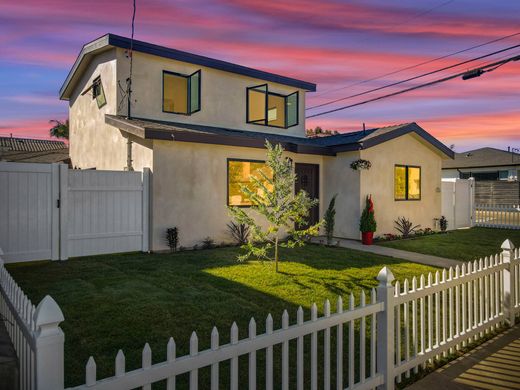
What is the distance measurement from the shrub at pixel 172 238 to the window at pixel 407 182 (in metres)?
8.97

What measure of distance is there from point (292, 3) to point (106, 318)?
944 cm

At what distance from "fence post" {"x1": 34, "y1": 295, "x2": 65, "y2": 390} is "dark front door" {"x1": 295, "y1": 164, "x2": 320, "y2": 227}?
12.6 meters

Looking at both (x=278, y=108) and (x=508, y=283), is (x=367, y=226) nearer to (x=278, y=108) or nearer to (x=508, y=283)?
(x=508, y=283)

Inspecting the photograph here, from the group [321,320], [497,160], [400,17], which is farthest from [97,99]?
[497,160]

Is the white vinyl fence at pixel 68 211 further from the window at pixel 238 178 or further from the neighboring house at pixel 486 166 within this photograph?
the neighboring house at pixel 486 166

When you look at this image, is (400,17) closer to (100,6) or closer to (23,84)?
(100,6)

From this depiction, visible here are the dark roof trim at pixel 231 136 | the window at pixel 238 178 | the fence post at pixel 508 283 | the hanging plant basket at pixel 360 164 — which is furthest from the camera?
the hanging plant basket at pixel 360 164

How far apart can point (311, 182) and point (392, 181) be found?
3.24 metres

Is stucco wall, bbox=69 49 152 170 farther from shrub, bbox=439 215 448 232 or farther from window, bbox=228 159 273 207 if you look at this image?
shrub, bbox=439 215 448 232

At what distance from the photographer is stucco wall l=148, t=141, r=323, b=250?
11047 mm

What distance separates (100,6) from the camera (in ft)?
30.5

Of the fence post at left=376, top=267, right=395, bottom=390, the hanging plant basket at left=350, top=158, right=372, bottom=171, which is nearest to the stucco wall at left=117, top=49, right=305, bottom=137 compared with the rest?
the hanging plant basket at left=350, top=158, right=372, bottom=171

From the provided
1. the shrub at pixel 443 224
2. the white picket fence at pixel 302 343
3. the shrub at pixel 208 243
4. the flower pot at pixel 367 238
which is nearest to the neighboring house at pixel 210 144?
the shrub at pixel 208 243

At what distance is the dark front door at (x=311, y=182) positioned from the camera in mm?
14656
